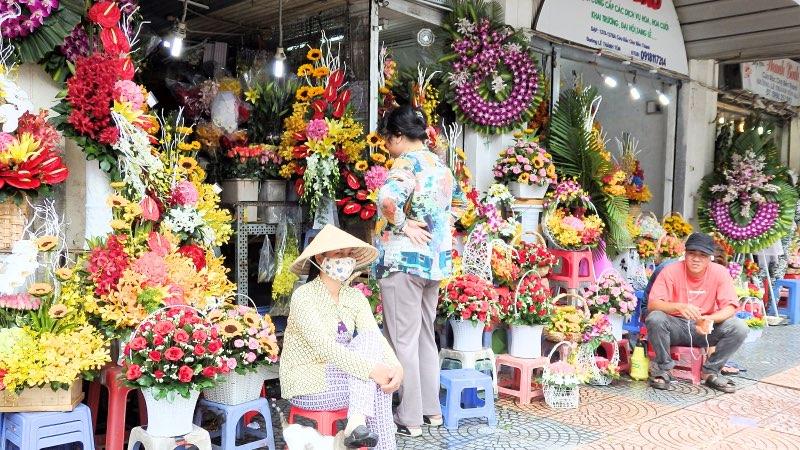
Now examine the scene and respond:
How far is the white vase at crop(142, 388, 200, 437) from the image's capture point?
3.17 metres

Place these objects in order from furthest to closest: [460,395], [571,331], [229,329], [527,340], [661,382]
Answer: [661,382] < [571,331] < [527,340] < [460,395] < [229,329]

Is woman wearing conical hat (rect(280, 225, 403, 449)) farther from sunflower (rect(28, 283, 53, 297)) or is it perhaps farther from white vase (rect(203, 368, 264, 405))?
sunflower (rect(28, 283, 53, 297))

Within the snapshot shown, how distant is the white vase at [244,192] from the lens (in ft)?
17.9

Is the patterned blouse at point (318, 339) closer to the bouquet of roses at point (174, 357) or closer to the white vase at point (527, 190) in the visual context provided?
the bouquet of roses at point (174, 357)

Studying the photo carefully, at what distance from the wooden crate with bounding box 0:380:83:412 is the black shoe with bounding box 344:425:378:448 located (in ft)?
4.34

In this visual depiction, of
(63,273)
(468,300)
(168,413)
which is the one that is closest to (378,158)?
(468,300)

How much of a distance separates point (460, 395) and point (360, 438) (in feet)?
4.85

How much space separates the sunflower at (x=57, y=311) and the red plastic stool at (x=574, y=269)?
4.11 meters

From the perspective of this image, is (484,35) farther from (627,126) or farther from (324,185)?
(627,126)

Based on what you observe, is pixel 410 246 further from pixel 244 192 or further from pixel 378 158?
pixel 244 192

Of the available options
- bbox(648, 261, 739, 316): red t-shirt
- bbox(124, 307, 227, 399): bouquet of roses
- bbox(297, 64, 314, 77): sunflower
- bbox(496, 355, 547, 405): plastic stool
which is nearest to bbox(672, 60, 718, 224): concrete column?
bbox(648, 261, 739, 316): red t-shirt

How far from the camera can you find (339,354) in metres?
3.19

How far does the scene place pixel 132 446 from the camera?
3.31m

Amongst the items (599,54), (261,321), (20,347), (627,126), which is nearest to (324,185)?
(261,321)
